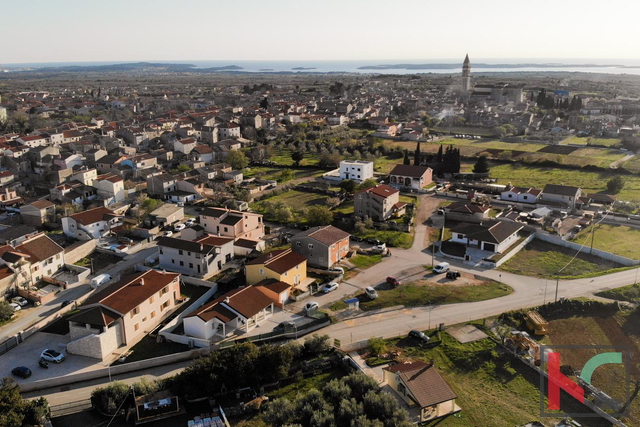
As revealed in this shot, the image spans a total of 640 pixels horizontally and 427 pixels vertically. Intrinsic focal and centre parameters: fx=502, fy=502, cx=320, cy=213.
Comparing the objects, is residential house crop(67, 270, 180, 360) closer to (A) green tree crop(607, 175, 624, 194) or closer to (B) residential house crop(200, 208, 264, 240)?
(B) residential house crop(200, 208, 264, 240)

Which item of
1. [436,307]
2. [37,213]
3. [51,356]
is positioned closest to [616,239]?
[436,307]

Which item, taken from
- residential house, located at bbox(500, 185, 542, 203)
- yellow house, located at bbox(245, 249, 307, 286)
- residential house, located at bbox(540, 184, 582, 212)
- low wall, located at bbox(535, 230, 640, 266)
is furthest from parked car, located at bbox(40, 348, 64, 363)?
residential house, located at bbox(540, 184, 582, 212)

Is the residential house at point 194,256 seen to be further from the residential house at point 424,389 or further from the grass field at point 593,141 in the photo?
the grass field at point 593,141

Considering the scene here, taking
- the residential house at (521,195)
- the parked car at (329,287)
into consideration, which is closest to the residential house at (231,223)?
the parked car at (329,287)

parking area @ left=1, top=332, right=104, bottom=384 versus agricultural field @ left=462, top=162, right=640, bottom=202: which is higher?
agricultural field @ left=462, top=162, right=640, bottom=202

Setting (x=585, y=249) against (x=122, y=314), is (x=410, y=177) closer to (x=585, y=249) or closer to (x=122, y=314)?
(x=585, y=249)

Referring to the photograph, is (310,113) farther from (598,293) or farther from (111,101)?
(598,293)
